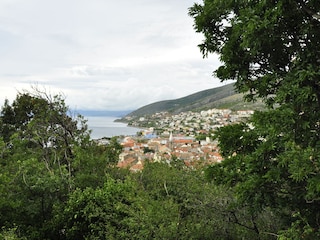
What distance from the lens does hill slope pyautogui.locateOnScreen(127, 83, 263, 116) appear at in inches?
4961

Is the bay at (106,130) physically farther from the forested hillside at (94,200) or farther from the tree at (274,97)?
the tree at (274,97)

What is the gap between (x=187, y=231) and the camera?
24.3ft

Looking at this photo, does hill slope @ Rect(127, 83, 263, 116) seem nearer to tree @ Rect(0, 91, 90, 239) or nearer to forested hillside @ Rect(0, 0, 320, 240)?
tree @ Rect(0, 91, 90, 239)

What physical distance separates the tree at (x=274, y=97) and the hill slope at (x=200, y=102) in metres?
111

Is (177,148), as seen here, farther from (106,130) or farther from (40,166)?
(40,166)

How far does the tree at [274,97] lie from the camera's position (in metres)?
4.26

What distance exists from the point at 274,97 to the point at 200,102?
5615 inches

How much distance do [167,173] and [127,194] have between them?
11.1 feet

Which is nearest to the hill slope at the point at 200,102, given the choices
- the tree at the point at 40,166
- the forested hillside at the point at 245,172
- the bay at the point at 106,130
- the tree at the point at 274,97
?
the bay at the point at 106,130

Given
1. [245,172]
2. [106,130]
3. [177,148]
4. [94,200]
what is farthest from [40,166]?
[106,130]

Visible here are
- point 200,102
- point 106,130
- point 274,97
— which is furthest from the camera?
point 200,102

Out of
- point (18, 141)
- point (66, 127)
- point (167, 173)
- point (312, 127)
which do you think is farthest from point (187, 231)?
point (18, 141)

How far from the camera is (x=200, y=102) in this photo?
146125mm

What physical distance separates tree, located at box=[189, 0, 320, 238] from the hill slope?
110898mm
